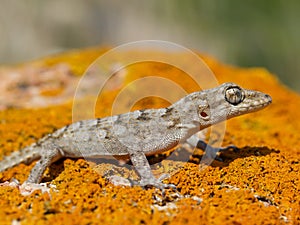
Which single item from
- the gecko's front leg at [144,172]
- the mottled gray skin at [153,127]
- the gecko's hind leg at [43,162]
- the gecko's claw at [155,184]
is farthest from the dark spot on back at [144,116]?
the gecko's hind leg at [43,162]

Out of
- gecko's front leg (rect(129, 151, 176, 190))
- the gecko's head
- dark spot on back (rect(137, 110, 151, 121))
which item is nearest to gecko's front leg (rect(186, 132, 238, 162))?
the gecko's head

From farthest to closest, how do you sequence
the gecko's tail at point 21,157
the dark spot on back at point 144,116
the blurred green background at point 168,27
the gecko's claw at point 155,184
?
the blurred green background at point 168,27 → the gecko's tail at point 21,157 → the dark spot on back at point 144,116 → the gecko's claw at point 155,184

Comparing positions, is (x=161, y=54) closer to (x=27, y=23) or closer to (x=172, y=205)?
(x=172, y=205)

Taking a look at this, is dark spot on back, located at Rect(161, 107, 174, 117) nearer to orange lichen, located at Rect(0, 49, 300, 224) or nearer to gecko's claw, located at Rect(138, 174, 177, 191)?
orange lichen, located at Rect(0, 49, 300, 224)

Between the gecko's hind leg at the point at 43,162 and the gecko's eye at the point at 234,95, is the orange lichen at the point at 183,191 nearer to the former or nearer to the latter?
the gecko's hind leg at the point at 43,162

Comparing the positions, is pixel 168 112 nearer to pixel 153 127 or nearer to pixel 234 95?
pixel 153 127

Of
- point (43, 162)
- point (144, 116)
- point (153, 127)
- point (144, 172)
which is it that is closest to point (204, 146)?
point (153, 127)
